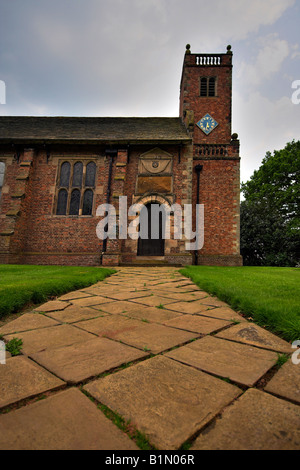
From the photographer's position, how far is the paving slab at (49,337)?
1542 mm

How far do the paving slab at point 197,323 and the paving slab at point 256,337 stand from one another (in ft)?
0.36

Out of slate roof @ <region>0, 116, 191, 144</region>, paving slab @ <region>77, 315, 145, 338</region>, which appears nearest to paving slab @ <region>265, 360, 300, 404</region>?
paving slab @ <region>77, 315, 145, 338</region>

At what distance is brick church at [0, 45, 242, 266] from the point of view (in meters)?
10.4

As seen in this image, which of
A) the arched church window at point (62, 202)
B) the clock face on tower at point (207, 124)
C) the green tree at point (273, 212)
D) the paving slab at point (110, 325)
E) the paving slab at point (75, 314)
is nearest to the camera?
the paving slab at point (110, 325)

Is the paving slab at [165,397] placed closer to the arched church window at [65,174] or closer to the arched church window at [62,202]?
the arched church window at [62,202]

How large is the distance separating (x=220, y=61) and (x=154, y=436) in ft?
59.4

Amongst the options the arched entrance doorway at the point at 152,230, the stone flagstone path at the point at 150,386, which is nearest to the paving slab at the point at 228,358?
the stone flagstone path at the point at 150,386

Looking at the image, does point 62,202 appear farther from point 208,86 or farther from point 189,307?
point 208,86

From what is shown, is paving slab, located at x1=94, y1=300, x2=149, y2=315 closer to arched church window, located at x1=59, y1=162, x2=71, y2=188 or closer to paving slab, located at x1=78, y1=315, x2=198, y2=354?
paving slab, located at x1=78, y1=315, x2=198, y2=354

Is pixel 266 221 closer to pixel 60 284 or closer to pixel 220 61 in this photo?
pixel 220 61

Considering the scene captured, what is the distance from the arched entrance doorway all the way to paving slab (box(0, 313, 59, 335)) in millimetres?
8976

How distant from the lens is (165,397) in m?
0.97

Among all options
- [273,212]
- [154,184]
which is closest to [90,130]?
[154,184]
